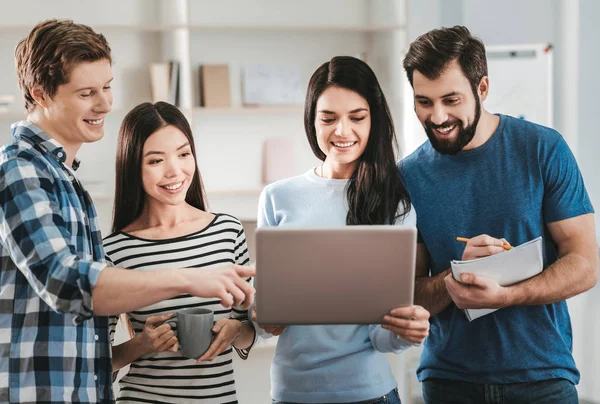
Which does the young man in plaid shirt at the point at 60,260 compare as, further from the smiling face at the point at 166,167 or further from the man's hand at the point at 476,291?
the man's hand at the point at 476,291

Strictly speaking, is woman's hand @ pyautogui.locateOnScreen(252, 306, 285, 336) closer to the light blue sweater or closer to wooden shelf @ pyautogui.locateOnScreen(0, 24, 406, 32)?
the light blue sweater

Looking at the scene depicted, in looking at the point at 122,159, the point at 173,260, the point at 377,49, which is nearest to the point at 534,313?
the point at 173,260

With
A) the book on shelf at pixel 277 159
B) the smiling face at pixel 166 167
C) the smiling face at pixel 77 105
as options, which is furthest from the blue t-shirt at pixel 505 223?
the book on shelf at pixel 277 159

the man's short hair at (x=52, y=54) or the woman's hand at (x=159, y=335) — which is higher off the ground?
the man's short hair at (x=52, y=54)

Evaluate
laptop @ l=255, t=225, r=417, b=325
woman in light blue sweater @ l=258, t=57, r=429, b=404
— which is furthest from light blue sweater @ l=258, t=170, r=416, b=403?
laptop @ l=255, t=225, r=417, b=325

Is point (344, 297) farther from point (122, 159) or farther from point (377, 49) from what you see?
point (377, 49)

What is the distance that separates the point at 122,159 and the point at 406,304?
0.78 meters

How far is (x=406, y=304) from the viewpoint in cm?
157

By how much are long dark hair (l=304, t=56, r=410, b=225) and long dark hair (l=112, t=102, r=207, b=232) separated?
1.26ft

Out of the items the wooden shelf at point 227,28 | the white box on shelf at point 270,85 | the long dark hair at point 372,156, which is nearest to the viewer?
the long dark hair at point 372,156

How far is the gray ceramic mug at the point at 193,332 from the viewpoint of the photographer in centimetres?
158

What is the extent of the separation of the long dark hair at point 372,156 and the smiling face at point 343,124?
2 centimetres

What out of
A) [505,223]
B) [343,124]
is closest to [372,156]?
[343,124]

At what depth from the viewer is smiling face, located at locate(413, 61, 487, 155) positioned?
1.89 meters
